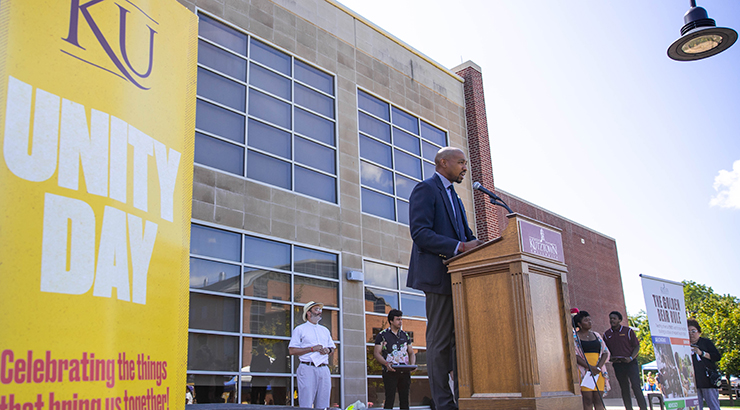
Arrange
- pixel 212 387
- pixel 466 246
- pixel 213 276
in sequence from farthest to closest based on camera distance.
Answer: pixel 213 276 → pixel 212 387 → pixel 466 246

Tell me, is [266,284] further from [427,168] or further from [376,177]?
[427,168]

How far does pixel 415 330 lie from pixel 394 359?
4.32m

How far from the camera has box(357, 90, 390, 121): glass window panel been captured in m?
14.4

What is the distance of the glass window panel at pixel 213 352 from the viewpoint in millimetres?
9195

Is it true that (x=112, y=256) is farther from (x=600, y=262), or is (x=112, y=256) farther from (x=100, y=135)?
(x=600, y=262)

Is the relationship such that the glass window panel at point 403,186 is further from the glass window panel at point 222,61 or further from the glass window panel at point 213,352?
the glass window panel at point 213,352

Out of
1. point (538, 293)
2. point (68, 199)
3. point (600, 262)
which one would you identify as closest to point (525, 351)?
point (538, 293)

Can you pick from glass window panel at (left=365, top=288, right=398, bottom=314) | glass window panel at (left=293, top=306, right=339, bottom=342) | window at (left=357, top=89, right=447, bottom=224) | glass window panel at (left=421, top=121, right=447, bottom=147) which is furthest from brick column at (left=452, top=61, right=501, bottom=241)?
glass window panel at (left=293, top=306, right=339, bottom=342)

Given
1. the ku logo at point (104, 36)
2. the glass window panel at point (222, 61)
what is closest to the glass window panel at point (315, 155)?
the glass window panel at point (222, 61)

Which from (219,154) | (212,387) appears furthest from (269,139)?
(212,387)

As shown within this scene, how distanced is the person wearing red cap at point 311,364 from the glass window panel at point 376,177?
5.82m

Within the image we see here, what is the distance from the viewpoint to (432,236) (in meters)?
4.06

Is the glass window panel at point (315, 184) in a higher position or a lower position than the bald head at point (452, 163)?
higher

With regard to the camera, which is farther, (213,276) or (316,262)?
(316,262)
